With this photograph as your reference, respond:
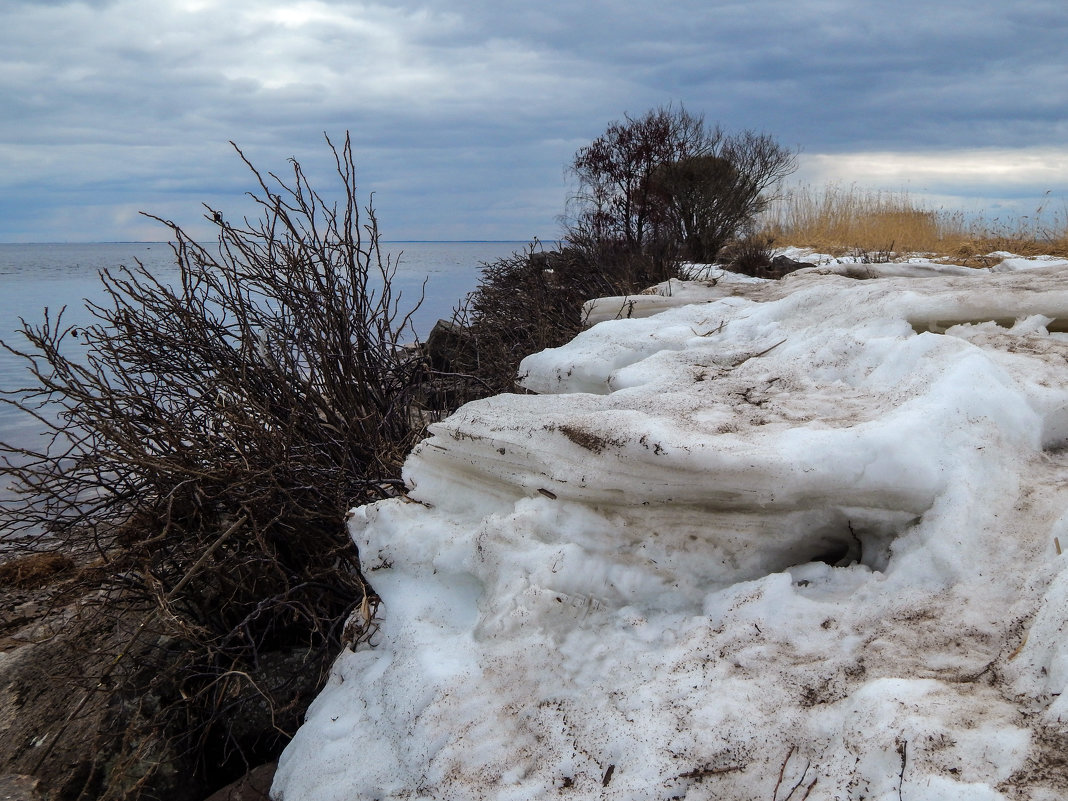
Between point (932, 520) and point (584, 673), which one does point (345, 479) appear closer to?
point (584, 673)

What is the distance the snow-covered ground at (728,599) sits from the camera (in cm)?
150

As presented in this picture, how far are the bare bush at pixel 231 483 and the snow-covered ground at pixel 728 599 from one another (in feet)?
1.30

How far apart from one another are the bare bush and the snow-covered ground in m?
0.40

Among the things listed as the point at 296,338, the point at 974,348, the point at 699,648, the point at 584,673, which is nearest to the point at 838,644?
the point at 699,648

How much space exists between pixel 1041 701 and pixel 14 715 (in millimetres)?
3264

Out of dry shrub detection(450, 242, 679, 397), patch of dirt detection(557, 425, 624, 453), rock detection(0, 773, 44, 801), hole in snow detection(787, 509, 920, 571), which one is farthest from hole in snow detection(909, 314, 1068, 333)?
rock detection(0, 773, 44, 801)

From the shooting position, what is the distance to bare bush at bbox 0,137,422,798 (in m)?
2.58

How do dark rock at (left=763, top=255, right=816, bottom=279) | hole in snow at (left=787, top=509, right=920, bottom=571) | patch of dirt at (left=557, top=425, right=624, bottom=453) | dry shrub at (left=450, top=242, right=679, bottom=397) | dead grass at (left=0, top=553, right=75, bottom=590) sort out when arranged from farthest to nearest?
dark rock at (left=763, top=255, right=816, bottom=279) < dry shrub at (left=450, top=242, right=679, bottom=397) < dead grass at (left=0, top=553, right=75, bottom=590) < patch of dirt at (left=557, top=425, right=624, bottom=453) < hole in snow at (left=787, top=509, right=920, bottom=571)

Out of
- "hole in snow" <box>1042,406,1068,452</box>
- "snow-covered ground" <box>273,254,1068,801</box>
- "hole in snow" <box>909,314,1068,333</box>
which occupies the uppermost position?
"hole in snow" <box>909,314,1068,333</box>

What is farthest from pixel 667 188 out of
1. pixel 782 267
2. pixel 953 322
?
pixel 953 322

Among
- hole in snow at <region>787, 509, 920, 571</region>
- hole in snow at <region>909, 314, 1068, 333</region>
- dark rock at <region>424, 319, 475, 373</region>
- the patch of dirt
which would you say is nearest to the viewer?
hole in snow at <region>787, 509, 920, 571</region>

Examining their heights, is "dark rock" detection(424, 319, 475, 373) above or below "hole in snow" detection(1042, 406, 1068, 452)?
below

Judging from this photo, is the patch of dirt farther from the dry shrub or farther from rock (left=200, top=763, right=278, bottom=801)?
the dry shrub

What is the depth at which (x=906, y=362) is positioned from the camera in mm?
2879
